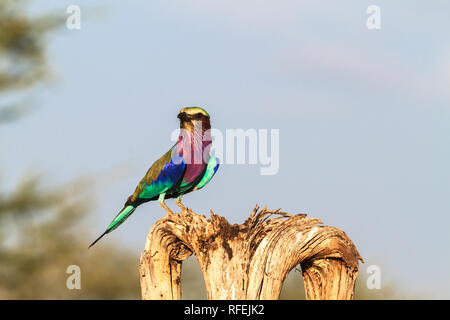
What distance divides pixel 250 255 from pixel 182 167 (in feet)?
5.86

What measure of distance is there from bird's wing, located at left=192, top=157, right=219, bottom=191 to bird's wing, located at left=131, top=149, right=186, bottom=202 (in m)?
0.38

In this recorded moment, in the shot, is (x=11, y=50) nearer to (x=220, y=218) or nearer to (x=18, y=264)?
(x=18, y=264)

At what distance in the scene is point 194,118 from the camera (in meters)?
7.70

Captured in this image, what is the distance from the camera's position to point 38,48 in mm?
21203

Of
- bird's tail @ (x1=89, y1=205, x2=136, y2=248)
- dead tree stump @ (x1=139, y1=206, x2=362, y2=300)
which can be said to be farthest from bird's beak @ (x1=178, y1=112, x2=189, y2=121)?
bird's tail @ (x1=89, y1=205, x2=136, y2=248)

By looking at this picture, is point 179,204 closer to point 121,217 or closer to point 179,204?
point 179,204

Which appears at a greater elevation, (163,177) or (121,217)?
(163,177)

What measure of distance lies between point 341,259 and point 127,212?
2926mm

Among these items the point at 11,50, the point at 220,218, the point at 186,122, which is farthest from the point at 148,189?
the point at 11,50

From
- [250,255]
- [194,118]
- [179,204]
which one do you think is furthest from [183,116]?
[250,255]

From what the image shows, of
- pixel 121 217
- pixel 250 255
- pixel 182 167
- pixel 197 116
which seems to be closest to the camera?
pixel 250 255

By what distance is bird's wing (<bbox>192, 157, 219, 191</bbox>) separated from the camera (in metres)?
8.09

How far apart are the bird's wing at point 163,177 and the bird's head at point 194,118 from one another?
469 mm

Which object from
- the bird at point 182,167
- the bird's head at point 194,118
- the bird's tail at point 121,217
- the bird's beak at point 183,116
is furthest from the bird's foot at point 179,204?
the bird's beak at point 183,116
